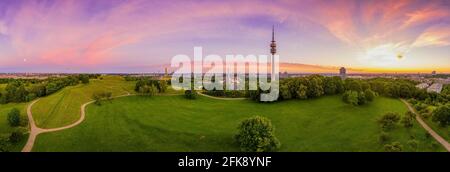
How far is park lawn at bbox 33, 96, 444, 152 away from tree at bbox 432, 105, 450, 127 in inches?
102

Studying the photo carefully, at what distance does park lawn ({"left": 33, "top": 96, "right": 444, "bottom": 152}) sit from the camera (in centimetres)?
3047

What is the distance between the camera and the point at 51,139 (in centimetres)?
3278

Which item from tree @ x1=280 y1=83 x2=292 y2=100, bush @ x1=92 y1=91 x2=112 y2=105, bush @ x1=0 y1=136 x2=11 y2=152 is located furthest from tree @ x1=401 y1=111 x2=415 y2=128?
bush @ x1=92 y1=91 x2=112 y2=105

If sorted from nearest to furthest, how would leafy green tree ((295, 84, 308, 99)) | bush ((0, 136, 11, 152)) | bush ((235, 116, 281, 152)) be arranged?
bush ((0, 136, 11, 152)) → bush ((235, 116, 281, 152)) → leafy green tree ((295, 84, 308, 99))

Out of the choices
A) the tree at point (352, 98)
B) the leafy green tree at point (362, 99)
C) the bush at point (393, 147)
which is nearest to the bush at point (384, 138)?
the bush at point (393, 147)

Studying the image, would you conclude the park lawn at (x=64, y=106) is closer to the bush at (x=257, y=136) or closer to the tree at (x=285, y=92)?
the bush at (x=257, y=136)

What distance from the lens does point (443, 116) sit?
33.1 meters

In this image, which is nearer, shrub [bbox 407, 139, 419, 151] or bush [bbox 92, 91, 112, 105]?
shrub [bbox 407, 139, 419, 151]

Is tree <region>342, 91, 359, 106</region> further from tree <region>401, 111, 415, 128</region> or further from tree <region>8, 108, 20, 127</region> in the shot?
tree <region>8, 108, 20, 127</region>

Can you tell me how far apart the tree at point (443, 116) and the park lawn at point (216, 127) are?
102 inches

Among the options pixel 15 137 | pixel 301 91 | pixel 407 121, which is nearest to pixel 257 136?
pixel 407 121

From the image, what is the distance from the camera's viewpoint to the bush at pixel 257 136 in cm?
2614

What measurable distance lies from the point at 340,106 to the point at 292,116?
12.6 meters

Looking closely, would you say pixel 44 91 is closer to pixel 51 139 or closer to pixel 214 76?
pixel 51 139
